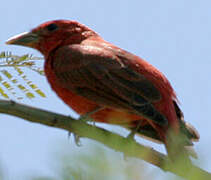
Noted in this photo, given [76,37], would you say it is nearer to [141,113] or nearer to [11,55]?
[141,113]

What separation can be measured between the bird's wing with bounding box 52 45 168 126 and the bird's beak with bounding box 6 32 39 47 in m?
0.64

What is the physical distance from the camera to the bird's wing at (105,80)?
4.10m

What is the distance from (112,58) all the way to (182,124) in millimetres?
1119

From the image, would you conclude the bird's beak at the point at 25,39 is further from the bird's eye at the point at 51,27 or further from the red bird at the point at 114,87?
the red bird at the point at 114,87

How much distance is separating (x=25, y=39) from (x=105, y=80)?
1769mm

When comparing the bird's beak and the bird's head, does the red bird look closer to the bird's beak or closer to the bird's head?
the bird's head

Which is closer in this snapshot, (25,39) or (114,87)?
(114,87)

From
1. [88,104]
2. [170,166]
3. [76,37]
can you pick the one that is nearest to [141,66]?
[88,104]

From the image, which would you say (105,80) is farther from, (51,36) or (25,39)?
(25,39)

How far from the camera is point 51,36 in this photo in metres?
5.64

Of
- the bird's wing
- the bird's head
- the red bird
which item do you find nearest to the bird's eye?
the bird's head

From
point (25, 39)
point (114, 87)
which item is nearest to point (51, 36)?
point (25, 39)

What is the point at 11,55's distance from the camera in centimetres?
295

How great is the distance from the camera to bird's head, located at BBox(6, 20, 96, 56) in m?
5.57
